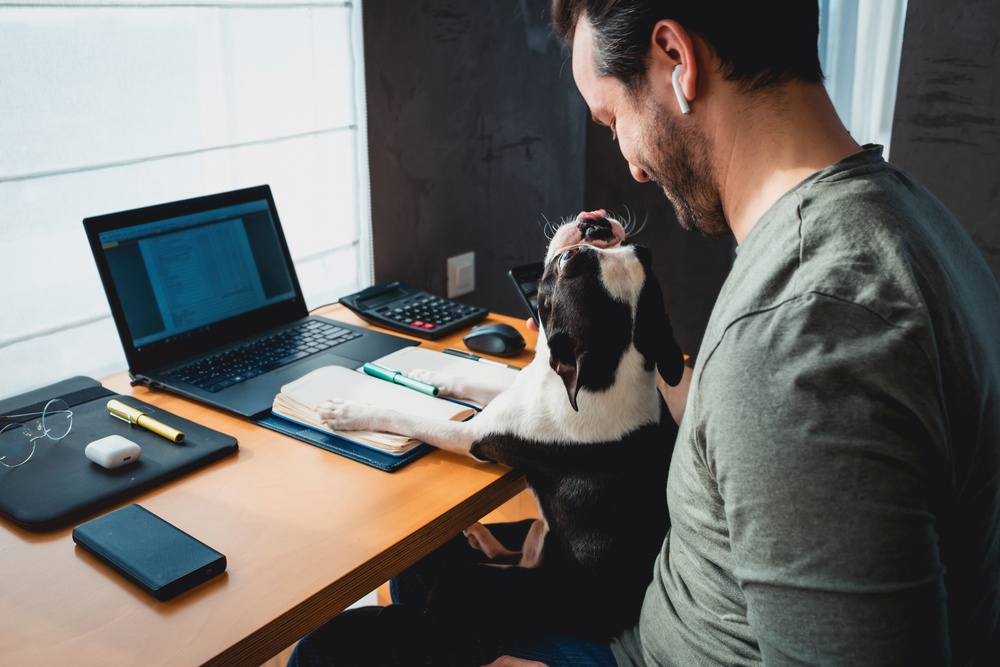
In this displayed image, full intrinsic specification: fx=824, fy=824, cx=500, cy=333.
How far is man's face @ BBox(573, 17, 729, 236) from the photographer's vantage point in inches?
37.6

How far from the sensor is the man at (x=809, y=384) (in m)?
0.65

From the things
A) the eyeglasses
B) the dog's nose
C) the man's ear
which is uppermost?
the man's ear

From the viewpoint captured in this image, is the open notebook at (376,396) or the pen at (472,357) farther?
the pen at (472,357)

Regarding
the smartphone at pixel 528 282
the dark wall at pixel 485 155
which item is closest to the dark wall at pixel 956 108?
the dark wall at pixel 485 155

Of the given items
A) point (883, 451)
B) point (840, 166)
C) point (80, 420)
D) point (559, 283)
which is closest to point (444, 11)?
point (559, 283)

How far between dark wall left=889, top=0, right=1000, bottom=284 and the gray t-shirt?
144 centimetres

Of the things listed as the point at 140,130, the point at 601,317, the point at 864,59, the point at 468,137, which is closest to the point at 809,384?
the point at 601,317

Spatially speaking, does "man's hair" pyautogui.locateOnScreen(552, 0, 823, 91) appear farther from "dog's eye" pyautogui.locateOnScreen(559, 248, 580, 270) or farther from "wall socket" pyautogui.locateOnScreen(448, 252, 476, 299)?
"wall socket" pyautogui.locateOnScreen(448, 252, 476, 299)

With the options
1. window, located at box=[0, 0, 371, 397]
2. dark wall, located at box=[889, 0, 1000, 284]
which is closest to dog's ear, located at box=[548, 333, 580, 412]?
window, located at box=[0, 0, 371, 397]

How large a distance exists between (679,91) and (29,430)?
1.03 m

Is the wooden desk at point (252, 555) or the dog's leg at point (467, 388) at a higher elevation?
the dog's leg at point (467, 388)

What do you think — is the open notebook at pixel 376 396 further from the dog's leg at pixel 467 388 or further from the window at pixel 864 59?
the window at pixel 864 59

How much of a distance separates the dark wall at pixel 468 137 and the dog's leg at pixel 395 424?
2.66ft

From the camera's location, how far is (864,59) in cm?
220
